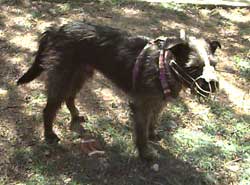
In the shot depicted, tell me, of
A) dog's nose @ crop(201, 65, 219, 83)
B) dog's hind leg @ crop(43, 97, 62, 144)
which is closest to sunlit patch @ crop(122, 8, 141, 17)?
dog's hind leg @ crop(43, 97, 62, 144)

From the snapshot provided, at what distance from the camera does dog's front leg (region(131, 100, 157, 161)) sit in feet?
15.3

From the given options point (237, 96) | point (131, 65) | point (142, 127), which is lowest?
point (237, 96)

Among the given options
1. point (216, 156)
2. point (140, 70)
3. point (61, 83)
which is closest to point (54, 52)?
point (61, 83)

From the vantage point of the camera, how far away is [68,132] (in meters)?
5.28

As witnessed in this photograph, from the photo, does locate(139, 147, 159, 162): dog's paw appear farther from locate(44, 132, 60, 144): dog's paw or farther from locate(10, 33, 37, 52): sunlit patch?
locate(10, 33, 37, 52): sunlit patch

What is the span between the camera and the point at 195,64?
4.15m

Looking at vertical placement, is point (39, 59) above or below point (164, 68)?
below

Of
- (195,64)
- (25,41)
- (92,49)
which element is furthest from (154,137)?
(25,41)

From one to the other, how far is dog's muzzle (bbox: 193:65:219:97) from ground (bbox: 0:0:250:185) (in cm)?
97

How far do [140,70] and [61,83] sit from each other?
786 mm

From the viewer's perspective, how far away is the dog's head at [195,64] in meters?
4.11

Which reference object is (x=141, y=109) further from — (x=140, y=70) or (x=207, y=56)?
(x=207, y=56)

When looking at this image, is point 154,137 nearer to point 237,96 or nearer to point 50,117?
point 50,117

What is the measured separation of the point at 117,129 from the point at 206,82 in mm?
1503
